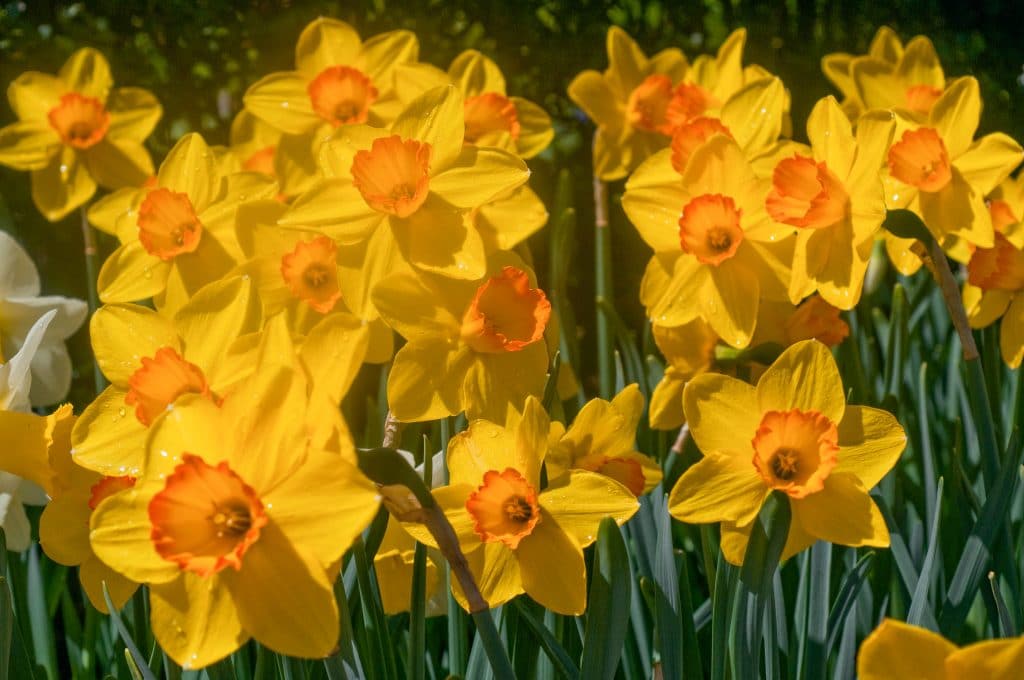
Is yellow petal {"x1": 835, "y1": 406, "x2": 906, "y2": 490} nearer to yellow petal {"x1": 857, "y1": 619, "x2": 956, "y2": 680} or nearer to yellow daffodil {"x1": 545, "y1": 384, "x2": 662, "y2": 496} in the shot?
yellow daffodil {"x1": 545, "y1": 384, "x2": 662, "y2": 496}

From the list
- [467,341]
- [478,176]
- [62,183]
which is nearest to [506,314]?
[467,341]

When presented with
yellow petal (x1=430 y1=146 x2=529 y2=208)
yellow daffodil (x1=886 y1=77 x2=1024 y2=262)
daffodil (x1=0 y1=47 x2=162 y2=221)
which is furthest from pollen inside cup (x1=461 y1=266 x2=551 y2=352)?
daffodil (x1=0 y1=47 x2=162 y2=221)

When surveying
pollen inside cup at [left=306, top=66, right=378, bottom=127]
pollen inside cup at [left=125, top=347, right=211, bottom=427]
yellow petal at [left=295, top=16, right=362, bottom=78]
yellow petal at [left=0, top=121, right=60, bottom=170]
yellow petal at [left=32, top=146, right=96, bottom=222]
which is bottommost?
yellow petal at [left=32, top=146, right=96, bottom=222]

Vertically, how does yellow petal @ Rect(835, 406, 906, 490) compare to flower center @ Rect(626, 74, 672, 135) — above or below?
below

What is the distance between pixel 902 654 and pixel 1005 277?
1082 millimetres

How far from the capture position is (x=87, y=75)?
2379mm

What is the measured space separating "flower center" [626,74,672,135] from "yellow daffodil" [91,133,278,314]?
0.88 metres

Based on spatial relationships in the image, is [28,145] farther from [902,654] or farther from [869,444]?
[902,654]

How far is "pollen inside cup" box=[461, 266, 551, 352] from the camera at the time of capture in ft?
3.93

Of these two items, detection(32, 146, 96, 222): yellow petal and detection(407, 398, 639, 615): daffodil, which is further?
detection(32, 146, 96, 222): yellow petal

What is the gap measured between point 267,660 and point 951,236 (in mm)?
1146

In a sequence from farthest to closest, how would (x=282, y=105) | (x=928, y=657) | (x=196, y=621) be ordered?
(x=282, y=105)
(x=196, y=621)
(x=928, y=657)

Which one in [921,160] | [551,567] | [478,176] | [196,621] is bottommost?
[551,567]

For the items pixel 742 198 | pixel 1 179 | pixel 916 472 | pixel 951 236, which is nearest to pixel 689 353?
pixel 742 198
